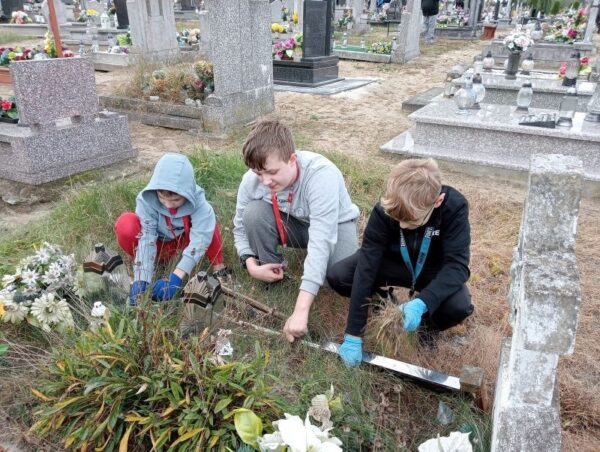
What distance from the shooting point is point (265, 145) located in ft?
7.04

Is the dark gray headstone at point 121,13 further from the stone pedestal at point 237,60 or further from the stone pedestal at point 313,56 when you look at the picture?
the stone pedestal at point 237,60

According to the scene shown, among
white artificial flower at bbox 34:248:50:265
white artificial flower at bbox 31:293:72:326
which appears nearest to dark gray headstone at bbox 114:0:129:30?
white artificial flower at bbox 34:248:50:265

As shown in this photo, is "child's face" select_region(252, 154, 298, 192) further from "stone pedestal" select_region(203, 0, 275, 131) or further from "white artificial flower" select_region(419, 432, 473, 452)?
"stone pedestal" select_region(203, 0, 275, 131)

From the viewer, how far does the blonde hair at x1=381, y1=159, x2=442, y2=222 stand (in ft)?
5.96

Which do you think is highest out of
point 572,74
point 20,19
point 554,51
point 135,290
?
point 572,74

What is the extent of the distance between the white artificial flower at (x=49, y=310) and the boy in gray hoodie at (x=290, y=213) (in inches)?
34.3

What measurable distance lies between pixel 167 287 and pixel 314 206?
2.55 ft

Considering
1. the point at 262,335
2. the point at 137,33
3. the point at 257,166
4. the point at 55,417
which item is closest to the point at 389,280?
the point at 262,335

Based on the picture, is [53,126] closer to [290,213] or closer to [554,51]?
[290,213]

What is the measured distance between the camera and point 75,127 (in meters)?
4.75

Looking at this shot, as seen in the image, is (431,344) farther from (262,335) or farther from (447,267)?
(262,335)

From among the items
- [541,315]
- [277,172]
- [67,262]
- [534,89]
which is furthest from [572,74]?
[67,262]

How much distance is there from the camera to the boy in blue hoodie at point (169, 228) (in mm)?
2348

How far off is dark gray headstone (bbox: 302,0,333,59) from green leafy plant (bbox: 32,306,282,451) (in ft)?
27.9
